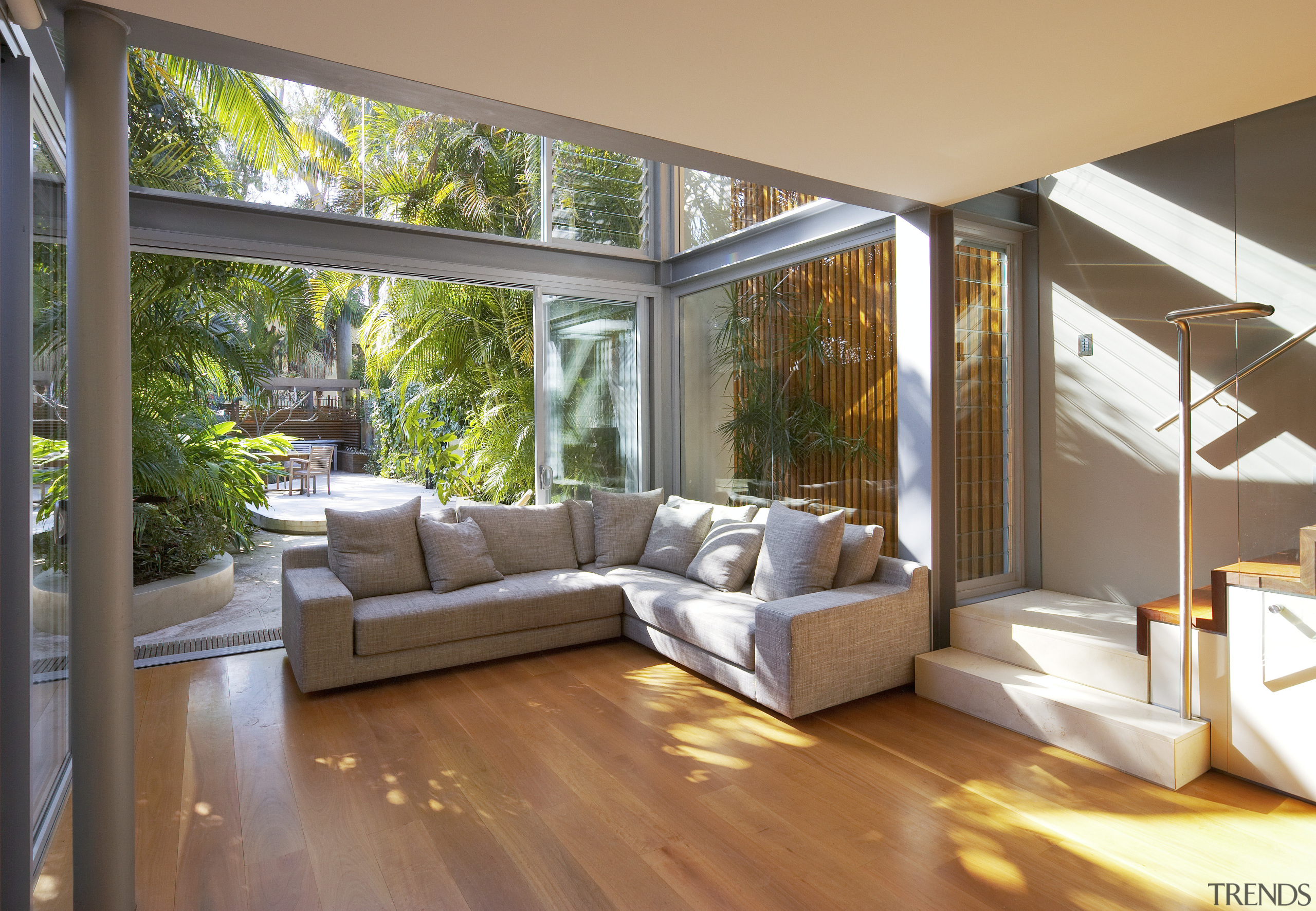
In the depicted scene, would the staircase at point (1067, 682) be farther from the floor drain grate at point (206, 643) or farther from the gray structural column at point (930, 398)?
the floor drain grate at point (206, 643)

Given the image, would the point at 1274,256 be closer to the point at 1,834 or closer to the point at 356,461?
the point at 1,834

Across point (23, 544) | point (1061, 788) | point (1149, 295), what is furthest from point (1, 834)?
point (1149, 295)

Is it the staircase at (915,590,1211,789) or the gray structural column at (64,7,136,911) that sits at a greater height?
the gray structural column at (64,7,136,911)

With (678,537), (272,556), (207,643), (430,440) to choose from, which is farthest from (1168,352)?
(272,556)

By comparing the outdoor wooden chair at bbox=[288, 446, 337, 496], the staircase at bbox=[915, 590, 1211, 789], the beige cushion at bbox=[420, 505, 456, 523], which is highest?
the outdoor wooden chair at bbox=[288, 446, 337, 496]

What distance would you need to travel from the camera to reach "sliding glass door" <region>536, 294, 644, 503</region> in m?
5.53

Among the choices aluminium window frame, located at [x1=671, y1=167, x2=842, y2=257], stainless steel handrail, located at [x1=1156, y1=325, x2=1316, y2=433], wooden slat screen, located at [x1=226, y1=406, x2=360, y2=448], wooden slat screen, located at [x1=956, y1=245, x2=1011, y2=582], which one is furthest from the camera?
wooden slat screen, located at [x1=226, y1=406, x2=360, y2=448]

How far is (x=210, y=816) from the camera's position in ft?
8.17

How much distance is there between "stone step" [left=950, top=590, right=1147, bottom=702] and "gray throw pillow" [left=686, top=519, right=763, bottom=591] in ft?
3.67

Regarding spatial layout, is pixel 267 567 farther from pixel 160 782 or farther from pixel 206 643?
pixel 160 782

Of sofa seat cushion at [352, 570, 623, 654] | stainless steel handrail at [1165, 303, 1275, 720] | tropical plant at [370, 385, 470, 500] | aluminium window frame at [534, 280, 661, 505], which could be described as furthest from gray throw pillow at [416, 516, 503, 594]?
stainless steel handrail at [1165, 303, 1275, 720]

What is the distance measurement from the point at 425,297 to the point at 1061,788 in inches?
250

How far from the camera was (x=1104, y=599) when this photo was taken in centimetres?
393

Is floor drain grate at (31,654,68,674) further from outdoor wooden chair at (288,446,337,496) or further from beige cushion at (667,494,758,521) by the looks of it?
outdoor wooden chair at (288,446,337,496)
